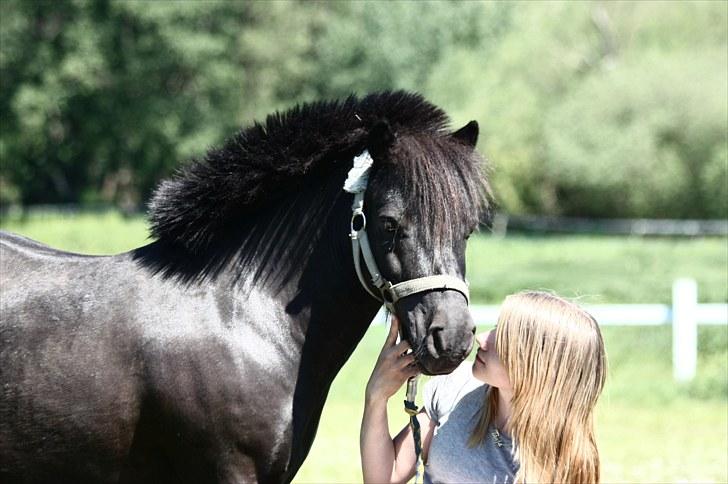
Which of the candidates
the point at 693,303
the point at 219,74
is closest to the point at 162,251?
the point at 693,303

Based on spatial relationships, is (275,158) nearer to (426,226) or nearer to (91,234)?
(426,226)

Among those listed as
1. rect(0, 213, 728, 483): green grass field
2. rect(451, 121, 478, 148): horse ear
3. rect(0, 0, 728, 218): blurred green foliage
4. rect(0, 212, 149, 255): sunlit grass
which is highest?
rect(0, 0, 728, 218): blurred green foliage

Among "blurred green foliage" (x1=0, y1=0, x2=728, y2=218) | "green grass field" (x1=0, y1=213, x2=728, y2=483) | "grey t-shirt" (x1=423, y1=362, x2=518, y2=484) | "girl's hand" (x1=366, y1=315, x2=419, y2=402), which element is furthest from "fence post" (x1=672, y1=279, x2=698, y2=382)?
"blurred green foliage" (x1=0, y1=0, x2=728, y2=218)

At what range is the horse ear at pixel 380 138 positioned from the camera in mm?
3400

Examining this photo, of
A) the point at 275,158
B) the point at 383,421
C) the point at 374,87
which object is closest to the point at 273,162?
the point at 275,158

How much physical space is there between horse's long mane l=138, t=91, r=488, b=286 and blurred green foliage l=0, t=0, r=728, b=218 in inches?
1316

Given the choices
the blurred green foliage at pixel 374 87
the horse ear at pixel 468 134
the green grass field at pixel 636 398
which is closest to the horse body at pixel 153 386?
the horse ear at pixel 468 134

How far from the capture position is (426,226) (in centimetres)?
329

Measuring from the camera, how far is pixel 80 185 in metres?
43.2

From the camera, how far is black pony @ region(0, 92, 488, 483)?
3.33 m

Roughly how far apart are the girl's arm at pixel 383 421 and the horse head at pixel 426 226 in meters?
0.15

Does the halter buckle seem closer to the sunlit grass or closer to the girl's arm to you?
the girl's arm

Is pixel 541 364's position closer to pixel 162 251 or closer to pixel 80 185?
pixel 162 251

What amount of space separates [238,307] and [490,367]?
1022 mm
